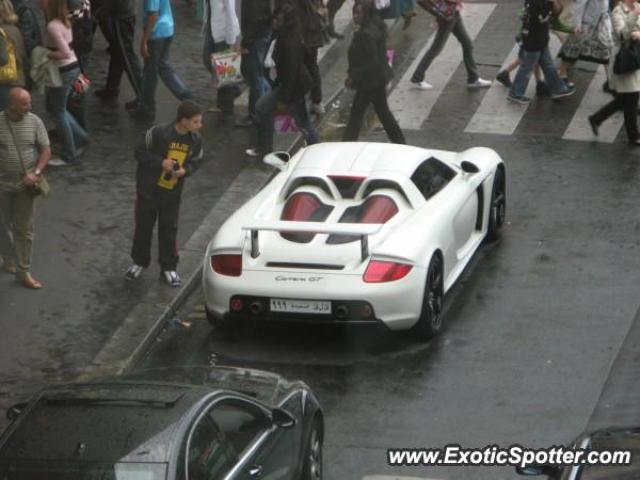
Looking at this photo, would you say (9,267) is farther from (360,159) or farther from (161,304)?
(360,159)

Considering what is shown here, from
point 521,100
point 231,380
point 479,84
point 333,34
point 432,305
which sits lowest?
point 333,34

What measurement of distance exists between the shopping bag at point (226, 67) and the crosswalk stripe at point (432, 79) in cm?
210

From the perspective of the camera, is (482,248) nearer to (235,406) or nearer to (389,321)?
(389,321)

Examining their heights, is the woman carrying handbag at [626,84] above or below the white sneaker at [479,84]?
above

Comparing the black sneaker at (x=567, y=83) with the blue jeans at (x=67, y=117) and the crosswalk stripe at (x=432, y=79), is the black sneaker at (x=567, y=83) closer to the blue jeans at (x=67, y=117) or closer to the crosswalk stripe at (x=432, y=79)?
the crosswalk stripe at (x=432, y=79)

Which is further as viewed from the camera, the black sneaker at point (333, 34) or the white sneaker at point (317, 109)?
the black sneaker at point (333, 34)

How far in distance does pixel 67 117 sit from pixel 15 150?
3.15 meters

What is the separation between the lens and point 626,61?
1797cm

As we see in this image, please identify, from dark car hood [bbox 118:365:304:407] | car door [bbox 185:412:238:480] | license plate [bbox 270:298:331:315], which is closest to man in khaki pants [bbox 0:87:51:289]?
license plate [bbox 270:298:331:315]

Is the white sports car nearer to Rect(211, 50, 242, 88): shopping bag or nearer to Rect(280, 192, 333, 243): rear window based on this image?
Rect(280, 192, 333, 243): rear window

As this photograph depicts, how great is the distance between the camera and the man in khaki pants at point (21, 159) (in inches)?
546

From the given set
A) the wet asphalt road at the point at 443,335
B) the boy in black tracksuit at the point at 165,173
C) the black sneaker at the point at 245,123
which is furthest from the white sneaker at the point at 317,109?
the boy in black tracksuit at the point at 165,173

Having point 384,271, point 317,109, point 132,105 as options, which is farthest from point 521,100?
point 384,271

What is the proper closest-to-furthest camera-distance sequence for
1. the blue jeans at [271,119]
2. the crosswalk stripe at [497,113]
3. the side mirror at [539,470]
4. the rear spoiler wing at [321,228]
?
the side mirror at [539,470] < the rear spoiler wing at [321,228] < the blue jeans at [271,119] < the crosswalk stripe at [497,113]
